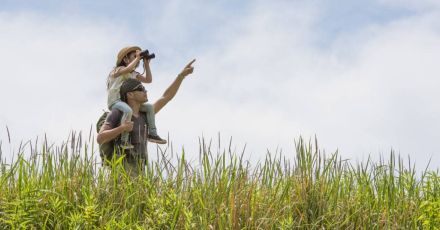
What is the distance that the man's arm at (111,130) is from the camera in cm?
750

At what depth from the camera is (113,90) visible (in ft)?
27.2

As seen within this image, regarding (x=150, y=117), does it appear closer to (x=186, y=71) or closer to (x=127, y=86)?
(x=127, y=86)

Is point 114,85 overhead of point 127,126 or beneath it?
overhead

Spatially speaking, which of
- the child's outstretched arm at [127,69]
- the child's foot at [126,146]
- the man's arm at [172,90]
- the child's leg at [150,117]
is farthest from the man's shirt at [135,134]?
the child's outstretched arm at [127,69]

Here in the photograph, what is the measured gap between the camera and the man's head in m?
7.93

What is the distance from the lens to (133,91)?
7.93 meters

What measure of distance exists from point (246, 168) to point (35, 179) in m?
1.92

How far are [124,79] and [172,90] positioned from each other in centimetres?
55

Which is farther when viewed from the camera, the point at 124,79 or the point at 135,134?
the point at 124,79

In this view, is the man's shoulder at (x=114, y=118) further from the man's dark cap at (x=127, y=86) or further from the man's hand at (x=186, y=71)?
the man's hand at (x=186, y=71)

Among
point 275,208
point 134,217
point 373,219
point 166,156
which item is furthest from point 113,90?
point 373,219

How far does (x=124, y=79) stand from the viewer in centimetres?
857

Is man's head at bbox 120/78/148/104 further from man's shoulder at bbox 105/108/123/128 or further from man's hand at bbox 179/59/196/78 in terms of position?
man's hand at bbox 179/59/196/78

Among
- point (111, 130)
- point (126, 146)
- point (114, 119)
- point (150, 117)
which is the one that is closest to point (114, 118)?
point (114, 119)
